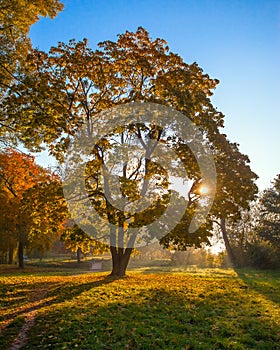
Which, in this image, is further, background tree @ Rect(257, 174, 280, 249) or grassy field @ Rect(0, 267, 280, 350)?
background tree @ Rect(257, 174, 280, 249)

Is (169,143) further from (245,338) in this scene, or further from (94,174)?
(245,338)

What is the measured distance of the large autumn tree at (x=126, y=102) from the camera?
1709cm

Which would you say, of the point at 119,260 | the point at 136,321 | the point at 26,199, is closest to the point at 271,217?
the point at 119,260

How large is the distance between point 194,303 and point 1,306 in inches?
302

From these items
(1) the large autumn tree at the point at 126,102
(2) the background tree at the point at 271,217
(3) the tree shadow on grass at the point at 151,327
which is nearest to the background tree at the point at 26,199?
(1) the large autumn tree at the point at 126,102

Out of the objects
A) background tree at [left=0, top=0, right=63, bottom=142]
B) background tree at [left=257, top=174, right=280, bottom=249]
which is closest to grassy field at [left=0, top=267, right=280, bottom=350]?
background tree at [left=0, top=0, right=63, bottom=142]

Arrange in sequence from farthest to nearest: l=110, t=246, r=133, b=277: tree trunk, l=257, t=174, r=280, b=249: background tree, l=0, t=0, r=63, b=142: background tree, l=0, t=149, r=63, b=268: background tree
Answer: l=257, t=174, r=280, b=249: background tree < l=110, t=246, r=133, b=277: tree trunk < l=0, t=149, r=63, b=268: background tree < l=0, t=0, r=63, b=142: background tree

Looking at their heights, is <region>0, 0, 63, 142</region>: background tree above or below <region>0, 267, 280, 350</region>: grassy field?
above

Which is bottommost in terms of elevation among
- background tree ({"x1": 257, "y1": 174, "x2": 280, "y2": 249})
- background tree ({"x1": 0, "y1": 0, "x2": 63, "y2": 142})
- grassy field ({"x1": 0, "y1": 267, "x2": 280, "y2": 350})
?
grassy field ({"x1": 0, "y1": 267, "x2": 280, "y2": 350})

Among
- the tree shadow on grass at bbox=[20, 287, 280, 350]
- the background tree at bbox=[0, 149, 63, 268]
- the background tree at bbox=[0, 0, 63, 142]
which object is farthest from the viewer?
the background tree at bbox=[0, 149, 63, 268]

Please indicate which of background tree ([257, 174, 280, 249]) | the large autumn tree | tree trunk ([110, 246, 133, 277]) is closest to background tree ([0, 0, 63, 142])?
the large autumn tree

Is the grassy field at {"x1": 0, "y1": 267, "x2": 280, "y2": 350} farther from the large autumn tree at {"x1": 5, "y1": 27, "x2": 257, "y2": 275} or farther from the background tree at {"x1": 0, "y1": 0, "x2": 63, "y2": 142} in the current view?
the background tree at {"x1": 0, "y1": 0, "x2": 63, "y2": 142}

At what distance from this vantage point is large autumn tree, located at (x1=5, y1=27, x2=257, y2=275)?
56.1 feet

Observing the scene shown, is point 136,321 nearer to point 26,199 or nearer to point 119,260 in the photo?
point 26,199
